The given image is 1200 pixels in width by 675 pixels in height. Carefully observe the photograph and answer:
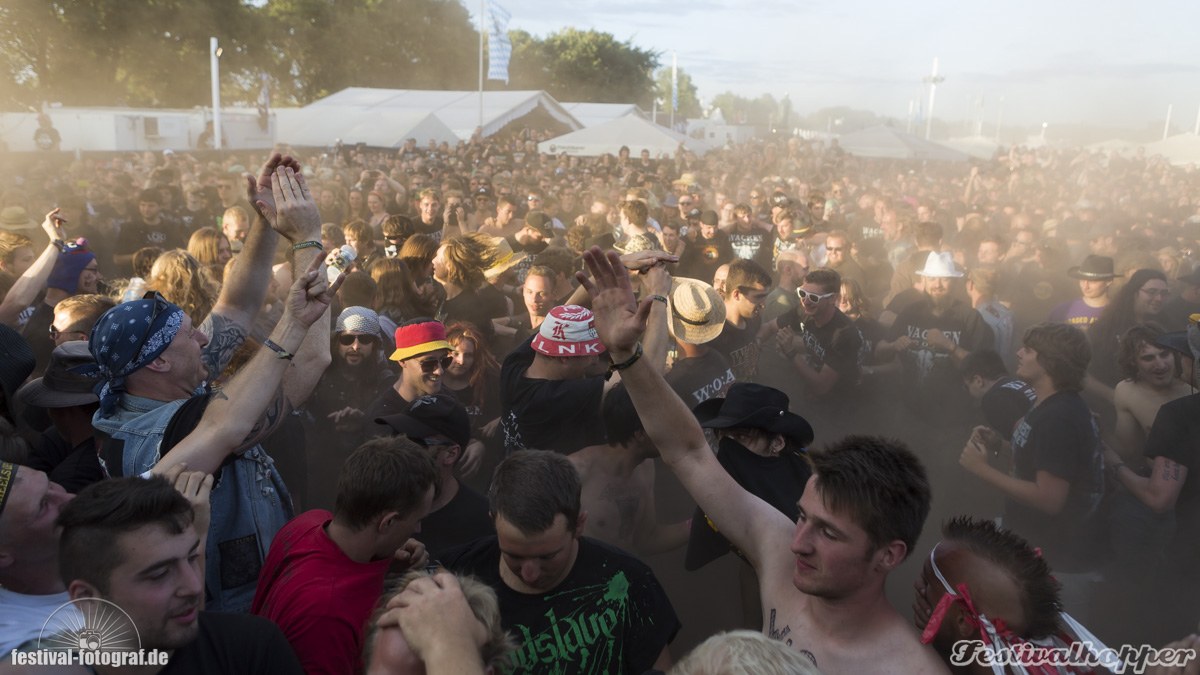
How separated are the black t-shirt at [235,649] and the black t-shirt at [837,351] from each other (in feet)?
13.3

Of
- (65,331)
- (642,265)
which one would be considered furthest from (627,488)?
(65,331)

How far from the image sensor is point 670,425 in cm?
247

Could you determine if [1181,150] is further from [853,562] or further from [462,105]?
[853,562]

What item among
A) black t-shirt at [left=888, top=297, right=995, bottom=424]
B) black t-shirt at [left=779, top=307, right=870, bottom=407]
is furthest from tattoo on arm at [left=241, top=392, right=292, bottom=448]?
black t-shirt at [left=888, top=297, right=995, bottom=424]

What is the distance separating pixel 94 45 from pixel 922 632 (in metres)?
38.6

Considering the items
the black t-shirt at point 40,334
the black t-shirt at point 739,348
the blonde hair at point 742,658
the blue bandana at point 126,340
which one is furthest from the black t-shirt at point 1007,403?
the black t-shirt at point 40,334

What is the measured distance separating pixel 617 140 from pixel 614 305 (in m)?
19.1

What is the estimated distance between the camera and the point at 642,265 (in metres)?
2.99

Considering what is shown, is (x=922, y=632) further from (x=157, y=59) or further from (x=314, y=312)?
(x=157, y=59)

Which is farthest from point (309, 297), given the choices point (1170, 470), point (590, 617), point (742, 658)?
point (1170, 470)

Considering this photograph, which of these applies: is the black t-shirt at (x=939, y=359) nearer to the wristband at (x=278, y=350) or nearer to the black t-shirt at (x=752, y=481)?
the black t-shirt at (x=752, y=481)

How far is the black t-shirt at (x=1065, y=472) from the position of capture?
3660 mm

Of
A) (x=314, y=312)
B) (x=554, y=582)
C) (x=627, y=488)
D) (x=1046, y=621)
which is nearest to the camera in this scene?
(x=1046, y=621)

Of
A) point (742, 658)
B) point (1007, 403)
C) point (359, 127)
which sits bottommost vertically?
point (1007, 403)
